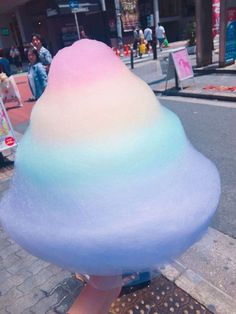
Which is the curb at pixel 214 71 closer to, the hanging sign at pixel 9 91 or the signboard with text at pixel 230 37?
the signboard with text at pixel 230 37

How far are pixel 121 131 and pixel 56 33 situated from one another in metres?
25.9

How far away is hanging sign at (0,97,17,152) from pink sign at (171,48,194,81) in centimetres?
565

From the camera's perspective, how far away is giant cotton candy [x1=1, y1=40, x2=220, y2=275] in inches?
55.2

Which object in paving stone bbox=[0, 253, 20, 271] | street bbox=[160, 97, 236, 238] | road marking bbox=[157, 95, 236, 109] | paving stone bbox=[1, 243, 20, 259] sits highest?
paving stone bbox=[0, 253, 20, 271]

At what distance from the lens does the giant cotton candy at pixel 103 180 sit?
1402mm

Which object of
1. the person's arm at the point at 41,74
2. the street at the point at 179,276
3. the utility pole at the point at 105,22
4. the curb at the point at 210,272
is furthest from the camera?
the utility pole at the point at 105,22

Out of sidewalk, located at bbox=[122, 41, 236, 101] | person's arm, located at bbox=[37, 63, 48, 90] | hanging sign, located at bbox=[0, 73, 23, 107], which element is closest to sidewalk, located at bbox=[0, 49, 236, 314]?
person's arm, located at bbox=[37, 63, 48, 90]

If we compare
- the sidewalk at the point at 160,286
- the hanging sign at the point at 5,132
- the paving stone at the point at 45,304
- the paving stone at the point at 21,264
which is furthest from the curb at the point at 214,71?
the paving stone at the point at 45,304

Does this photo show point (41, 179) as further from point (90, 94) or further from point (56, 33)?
point (56, 33)

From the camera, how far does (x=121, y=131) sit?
4.89 feet

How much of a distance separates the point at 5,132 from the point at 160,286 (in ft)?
13.1

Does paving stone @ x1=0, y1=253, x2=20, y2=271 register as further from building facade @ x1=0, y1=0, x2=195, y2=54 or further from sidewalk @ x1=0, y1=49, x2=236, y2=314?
building facade @ x1=0, y1=0, x2=195, y2=54

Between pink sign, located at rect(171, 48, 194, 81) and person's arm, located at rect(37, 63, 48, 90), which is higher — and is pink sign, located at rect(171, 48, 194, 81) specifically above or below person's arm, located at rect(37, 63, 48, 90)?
below

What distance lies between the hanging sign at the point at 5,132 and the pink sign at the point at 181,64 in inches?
223
